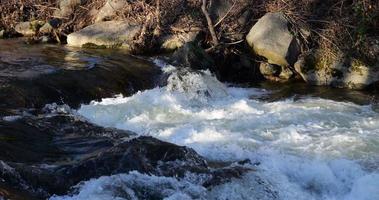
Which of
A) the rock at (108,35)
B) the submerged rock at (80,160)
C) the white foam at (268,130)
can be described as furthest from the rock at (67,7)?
the submerged rock at (80,160)

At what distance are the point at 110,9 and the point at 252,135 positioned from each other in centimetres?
789

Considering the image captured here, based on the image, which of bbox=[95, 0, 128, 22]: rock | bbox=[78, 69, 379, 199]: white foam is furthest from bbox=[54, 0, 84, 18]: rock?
bbox=[78, 69, 379, 199]: white foam

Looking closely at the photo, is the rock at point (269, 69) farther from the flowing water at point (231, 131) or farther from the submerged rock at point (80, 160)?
the submerged rock at point (80, 160)

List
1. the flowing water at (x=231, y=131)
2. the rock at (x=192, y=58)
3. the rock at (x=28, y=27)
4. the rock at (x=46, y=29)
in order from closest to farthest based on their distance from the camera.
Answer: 1. the flowing water at (x=231, y=131)
2. the rock at (x=192, y=58)
3. the rock at (x=46, y=29)
4. the rock at (x=28, y=27)

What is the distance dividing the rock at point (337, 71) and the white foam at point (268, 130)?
1.37 m

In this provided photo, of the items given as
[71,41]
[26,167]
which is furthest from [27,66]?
[26,167]

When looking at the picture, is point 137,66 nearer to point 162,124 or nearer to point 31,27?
point 162,124

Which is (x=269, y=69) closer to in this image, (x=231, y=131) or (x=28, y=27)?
(x=231, y=131)

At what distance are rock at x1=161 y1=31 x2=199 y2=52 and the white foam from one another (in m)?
2.30

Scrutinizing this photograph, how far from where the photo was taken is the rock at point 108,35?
44.9 ft

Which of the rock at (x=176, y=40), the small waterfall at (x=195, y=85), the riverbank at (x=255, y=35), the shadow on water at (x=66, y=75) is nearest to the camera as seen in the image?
the shadow on water at (x=66, y=75)

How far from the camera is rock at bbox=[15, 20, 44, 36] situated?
15688mm

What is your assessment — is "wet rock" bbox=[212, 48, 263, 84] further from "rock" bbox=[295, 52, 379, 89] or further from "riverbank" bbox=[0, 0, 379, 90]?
"rock" bbox=[295, 52, 379, 89]

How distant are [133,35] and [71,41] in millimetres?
1629
